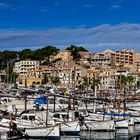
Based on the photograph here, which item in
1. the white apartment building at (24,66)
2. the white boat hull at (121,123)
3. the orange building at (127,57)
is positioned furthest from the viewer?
the orange building at (127,57)

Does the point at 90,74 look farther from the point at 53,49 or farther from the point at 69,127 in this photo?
the point at 69,127

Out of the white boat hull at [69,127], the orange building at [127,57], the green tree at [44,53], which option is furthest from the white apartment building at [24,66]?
the white boat hull at [69,127]

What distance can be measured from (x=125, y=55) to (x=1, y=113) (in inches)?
5154

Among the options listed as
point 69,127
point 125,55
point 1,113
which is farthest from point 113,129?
point 125,55

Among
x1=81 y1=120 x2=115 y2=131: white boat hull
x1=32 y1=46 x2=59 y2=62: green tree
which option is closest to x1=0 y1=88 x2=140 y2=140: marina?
x1=81 y1=120 x2=115 y2=131: white boat hull

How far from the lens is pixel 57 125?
109 ft

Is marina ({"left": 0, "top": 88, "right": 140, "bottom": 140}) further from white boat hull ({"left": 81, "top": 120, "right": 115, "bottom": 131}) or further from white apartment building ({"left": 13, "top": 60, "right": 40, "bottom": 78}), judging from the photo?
white apartment building ({"left": 13, "top": 60, "right": 40, "bottom": 78})

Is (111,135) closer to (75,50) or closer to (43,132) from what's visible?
(43,132)

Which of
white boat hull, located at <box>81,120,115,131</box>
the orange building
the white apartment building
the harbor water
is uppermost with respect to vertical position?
the orange building

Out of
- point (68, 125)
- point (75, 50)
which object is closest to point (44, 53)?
point (75, 50)

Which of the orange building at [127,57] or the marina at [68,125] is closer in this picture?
the marina at [68,125]

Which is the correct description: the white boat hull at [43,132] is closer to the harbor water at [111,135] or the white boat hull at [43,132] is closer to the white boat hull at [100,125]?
the harbor water at [111,135]

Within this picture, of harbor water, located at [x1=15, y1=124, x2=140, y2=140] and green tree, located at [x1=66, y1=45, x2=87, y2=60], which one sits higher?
green tree, located at [x1=66, y1=45, x2=87, y2=60]

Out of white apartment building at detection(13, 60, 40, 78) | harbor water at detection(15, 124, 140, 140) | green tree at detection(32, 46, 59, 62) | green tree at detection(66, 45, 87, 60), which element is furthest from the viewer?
green tree at detection(66, 45, 87, 60)
